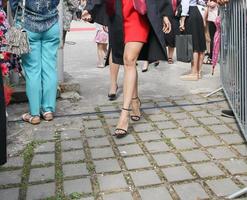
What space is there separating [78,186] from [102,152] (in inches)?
27.7

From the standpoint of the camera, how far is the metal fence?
428cm

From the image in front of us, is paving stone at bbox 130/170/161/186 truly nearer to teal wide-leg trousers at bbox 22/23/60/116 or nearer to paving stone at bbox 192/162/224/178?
paving stone at bbox 192/162/224/178

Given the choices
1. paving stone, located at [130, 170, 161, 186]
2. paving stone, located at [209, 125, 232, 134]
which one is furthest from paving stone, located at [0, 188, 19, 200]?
paving stone, located at [209, 125, 232, 134]

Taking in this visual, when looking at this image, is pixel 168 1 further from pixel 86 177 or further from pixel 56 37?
pixel 86 177

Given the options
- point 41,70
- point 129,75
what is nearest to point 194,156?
point 129,75

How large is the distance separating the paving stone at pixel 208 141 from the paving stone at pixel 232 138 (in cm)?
9

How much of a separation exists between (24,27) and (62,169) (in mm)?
1770

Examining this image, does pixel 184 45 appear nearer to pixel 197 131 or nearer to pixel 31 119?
pixel 197 131

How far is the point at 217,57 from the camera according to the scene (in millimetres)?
6066

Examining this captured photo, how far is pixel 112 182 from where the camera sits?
11.4ft

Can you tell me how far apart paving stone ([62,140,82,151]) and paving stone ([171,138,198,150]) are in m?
0.89

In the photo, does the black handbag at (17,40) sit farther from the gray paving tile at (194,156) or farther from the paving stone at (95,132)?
the gray paving tile at (194,156)

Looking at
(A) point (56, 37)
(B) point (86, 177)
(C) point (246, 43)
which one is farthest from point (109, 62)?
(B) point (86, 177)

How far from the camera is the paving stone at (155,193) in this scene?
10.6 feet
